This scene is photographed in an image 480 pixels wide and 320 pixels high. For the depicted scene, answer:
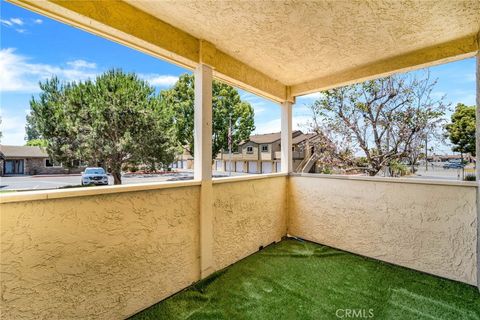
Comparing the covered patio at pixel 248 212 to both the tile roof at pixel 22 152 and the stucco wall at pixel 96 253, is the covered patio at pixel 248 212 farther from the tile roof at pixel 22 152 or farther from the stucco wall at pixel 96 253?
the tile roof at pixel 22 152

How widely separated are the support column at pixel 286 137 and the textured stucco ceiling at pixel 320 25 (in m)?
1.05

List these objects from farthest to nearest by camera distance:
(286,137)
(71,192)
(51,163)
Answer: (286,137), (51,163), (71,192)

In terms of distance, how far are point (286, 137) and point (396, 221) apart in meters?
1.96

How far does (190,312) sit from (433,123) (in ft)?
18.2

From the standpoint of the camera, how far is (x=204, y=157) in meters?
2.28

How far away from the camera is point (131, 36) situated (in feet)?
5.71

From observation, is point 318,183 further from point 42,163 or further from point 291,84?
point 42,163

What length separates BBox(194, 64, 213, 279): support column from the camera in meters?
2.26

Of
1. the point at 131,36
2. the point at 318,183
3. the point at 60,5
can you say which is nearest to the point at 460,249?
the point at 318,183

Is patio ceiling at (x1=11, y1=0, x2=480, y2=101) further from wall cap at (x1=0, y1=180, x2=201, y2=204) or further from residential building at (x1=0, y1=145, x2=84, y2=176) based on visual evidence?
wall cap at (x1=0, y1=180, x2=201, y2=204)

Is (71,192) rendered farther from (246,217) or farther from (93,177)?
(246,217)

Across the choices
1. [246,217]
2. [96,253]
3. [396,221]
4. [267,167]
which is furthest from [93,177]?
[267,167]

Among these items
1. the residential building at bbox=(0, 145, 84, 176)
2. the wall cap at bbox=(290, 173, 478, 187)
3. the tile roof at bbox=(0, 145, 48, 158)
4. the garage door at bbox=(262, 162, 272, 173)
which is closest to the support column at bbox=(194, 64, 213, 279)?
the residential building at bbox=(0, 145, 84, 176)

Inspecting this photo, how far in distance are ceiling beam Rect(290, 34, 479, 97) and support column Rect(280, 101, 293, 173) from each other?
479 mm
